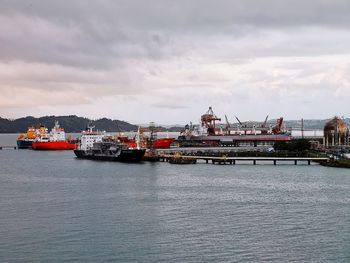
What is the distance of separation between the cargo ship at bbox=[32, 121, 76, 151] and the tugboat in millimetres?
19864

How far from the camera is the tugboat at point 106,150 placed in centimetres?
7081

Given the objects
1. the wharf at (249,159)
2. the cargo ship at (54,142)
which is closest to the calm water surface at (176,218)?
the wharf at (249,159)

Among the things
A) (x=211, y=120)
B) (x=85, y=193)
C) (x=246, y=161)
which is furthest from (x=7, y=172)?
(x=211, y=120)

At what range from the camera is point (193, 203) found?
34562 mm

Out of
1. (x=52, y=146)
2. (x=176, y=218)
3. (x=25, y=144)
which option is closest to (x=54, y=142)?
(x=52, y=146)

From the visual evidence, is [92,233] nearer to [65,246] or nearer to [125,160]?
[65,246]

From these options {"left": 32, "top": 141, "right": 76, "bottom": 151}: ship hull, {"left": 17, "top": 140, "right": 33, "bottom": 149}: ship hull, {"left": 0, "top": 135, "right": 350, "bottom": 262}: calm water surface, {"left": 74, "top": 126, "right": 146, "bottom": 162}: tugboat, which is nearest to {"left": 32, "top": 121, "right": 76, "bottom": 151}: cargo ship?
{"left": 32, "top": 141, "right": 76, "bottom": 151}: ship hull

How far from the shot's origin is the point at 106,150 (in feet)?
249

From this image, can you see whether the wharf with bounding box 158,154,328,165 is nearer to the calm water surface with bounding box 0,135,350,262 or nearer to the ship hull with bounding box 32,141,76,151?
the calm water surface with bounding box 0,135,350,262

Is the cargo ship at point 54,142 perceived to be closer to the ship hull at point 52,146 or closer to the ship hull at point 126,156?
the ship hull at point 52,146

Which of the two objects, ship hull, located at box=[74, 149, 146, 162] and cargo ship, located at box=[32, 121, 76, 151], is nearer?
ship hull, located at box=[74, 149, 146, 162]

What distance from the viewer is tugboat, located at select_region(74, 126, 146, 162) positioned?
7081 cm

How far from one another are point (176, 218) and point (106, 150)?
4712 centimetres

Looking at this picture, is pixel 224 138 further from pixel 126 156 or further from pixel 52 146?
pixel 126 156
